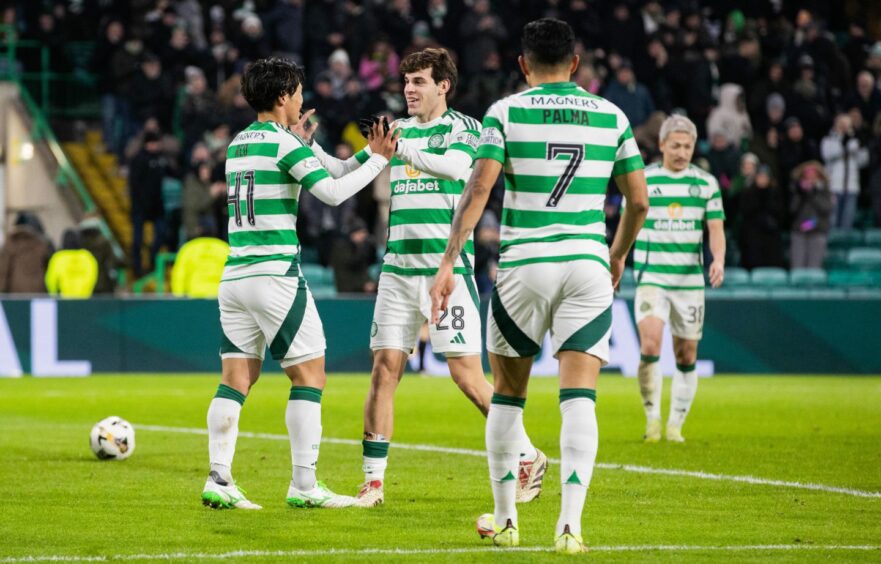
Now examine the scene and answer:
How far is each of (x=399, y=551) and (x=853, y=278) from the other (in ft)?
55.7

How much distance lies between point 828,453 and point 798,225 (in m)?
12.4

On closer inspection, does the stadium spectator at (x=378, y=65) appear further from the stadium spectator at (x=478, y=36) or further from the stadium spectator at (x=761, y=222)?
the stadium spectator at (x=761, y=222)

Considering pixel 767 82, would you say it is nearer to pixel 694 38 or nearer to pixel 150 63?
pixel 694 38

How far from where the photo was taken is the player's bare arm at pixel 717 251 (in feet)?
39.0

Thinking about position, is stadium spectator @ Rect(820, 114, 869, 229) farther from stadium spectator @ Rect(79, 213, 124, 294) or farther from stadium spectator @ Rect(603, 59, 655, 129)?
stadium spectator @ Rect(79, 213, 124, 294)

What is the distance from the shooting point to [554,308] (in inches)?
264

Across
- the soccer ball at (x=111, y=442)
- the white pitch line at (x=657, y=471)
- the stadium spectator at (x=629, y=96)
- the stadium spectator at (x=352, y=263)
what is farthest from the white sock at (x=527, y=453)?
the stadium spectator at (x=629, y=96)

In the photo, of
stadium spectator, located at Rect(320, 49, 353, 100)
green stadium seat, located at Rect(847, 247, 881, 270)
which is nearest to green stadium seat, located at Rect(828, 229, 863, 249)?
green stadium seat, located at Rect(847, 247, 881, 270)

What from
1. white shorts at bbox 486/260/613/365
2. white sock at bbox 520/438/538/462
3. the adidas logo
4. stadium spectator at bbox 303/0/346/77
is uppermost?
stadium spectator at bbox 303/0/346/77

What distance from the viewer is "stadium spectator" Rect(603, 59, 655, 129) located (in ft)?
78.6

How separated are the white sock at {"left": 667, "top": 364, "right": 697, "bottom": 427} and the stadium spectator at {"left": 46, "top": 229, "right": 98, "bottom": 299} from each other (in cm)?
1229

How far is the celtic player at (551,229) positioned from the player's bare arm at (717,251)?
17.2 ft

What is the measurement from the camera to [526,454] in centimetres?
867

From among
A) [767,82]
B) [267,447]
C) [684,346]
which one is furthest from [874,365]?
[267,447]
